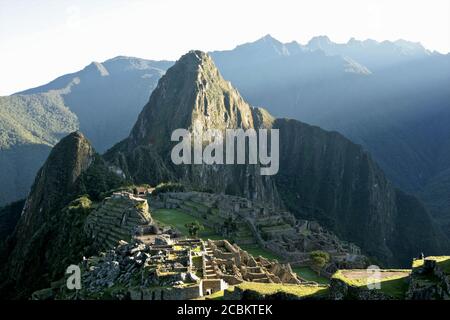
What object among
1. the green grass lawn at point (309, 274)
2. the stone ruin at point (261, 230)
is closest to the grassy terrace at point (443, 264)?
the green grass lawn at point (309, 274)

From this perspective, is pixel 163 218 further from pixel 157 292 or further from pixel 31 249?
pixel 157 292

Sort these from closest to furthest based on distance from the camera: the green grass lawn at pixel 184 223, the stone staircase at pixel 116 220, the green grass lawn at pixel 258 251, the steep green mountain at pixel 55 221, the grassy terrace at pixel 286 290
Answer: the grassy terrace at pixel 286 290 < the stone staircase at pixel 116 220 < the green grass lawn at pixel 258 251 < the green grass lawn at pixel 184 223 < the steep green mountain at pixel 55 221

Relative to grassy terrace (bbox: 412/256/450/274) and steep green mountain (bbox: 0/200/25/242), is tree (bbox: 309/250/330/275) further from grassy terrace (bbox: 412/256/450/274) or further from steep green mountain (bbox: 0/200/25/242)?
steep green mountain (bbox: 0/200/25/242)

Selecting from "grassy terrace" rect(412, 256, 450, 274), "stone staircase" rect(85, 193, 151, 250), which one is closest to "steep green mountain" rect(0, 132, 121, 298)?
"stone staircase" rect(85, 193, 151, 250)

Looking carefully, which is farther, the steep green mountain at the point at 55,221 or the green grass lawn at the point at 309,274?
the steep green mountain at the point at 55,221

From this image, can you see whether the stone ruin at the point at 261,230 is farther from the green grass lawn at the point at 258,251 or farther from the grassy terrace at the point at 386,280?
the grassy terrace at the point at 386,280

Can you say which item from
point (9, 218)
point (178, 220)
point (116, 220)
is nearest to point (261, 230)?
point (178, 220)
